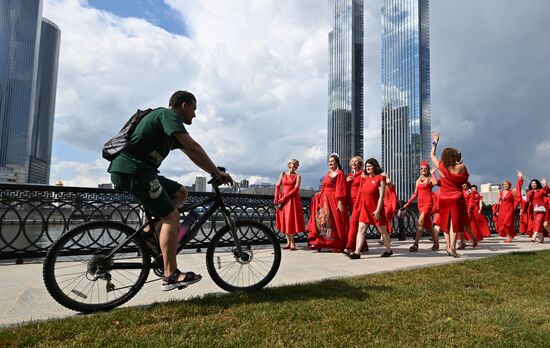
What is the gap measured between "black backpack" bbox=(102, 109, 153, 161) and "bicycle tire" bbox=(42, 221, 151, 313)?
2.12 ft

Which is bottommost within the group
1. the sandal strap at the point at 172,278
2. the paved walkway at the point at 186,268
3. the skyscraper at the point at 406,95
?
the paved walkway at the point at 186,268

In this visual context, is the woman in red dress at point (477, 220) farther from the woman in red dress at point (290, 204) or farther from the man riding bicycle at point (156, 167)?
the man riding bicycle at point (156, 167)

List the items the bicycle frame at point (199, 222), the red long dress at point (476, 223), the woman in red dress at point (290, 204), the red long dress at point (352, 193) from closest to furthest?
the bicycle frame at point (199, 222), the red long dress at point (352, 193), the woman in red dress at point (290, 204), the red long dress at point (476, 223)

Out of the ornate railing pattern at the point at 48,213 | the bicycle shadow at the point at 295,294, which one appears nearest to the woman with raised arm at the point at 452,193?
the bicycle shadow at the point at 295,294

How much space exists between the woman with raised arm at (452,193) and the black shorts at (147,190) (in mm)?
5414

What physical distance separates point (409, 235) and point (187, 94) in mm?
10809

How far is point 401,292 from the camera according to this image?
4035 mm

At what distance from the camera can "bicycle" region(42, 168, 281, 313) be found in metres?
3.34

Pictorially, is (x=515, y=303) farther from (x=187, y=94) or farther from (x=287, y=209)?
(x=287, y=209)

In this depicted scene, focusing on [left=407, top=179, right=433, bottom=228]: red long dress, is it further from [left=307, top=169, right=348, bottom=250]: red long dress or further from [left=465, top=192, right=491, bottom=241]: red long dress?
[left=465, top=192, right=491, bottom=241]: red long dress

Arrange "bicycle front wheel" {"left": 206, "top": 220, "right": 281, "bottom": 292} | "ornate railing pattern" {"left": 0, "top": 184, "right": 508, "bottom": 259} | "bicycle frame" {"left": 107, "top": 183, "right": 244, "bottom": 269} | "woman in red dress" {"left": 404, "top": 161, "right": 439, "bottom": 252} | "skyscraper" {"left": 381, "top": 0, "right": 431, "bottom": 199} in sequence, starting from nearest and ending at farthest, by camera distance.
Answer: "bicycle frame" {"left": 107, "top": 183, "right": 244, "bottom": 269} < "bicycle front wheel" {"left": 206, "top": 220, "right": 281, "bottom": 292} < "ornate railing pattern" {"left": 0, "top": 184, "right": 508, "bottom": 259} < "woman in red dress" {"left": 404, "top": 161, "right": 439, "bottom": 252} < "skyscraper" {"left": 381, "top": 0, "right": 431, "bottom": 199}

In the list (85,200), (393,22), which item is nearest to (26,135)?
(393,22)

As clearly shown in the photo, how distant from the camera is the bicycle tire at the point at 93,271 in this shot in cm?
328

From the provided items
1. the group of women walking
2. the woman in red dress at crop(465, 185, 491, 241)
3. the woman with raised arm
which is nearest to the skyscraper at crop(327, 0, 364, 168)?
the woman in red dress at crop(465, 185, 491, 241)
